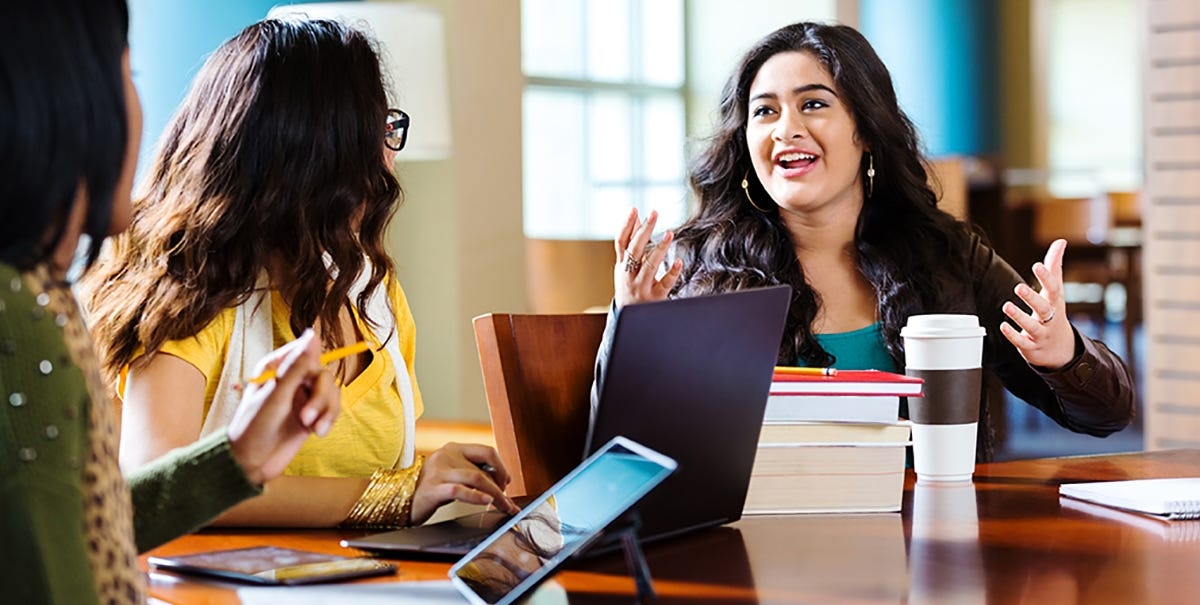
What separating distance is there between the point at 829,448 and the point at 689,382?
12.2 inches

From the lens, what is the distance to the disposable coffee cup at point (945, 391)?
1605 millimetres

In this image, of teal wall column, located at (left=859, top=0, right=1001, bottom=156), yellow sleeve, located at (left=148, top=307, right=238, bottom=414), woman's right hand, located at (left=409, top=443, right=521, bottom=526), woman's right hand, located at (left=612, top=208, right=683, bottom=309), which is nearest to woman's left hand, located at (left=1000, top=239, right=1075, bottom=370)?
woman's right hand, located at (left=612, top=208, right=683, bottom=309)

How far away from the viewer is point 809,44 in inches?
92.0

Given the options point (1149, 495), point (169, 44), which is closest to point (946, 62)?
point (169, 44)

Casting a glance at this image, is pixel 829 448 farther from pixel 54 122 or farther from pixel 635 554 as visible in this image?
pixel 54 122

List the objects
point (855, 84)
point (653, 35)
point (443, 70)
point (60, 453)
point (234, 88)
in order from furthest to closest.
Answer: point (653, 35), point (443, 70), point (855, 84), point (234, 88), point (60, 453)

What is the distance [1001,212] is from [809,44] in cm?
578

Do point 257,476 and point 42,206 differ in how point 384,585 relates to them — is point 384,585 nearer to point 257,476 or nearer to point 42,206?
point 257,476

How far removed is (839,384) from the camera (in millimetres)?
1467

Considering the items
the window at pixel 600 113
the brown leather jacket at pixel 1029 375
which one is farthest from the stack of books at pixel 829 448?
the window at pixel 600 113

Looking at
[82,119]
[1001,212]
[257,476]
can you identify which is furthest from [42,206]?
[1001,212]

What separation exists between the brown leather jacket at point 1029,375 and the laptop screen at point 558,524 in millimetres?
815

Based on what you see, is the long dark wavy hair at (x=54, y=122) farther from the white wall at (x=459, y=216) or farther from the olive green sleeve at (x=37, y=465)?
the white wall at (x=459, y=216)

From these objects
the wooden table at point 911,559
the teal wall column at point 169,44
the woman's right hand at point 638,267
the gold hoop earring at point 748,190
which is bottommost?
the wooden table at point 911,559
